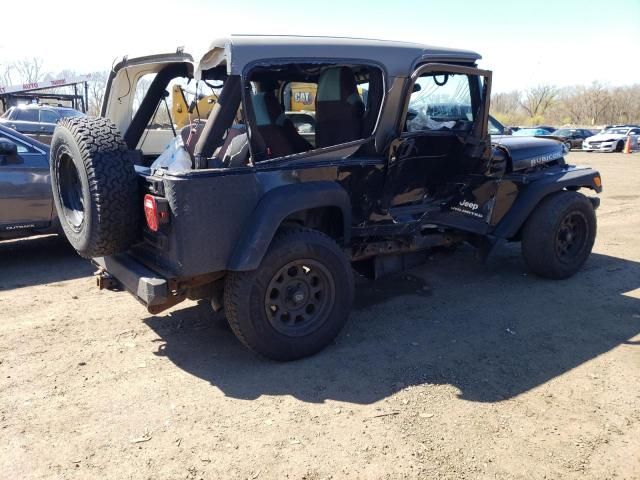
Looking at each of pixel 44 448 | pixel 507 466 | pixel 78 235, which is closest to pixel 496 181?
pixel 507 466

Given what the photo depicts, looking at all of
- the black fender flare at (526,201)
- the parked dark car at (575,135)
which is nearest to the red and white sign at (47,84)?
the black fender flare at (526,201)

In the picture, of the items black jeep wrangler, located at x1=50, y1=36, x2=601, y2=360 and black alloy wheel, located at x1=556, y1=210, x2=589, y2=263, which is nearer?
black jeep wrangler, located at x1=50, y1=36, x2=601, y2=360

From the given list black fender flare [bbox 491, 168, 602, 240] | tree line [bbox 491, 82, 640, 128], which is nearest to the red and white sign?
black fender flare [bbox 491, 168, 602, 240]

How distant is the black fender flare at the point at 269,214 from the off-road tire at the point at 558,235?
8.58 ft

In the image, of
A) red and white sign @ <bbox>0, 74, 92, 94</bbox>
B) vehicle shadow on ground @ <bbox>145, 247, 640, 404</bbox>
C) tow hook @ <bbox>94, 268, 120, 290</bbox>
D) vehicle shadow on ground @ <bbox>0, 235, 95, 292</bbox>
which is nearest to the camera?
vehicle shadow on ground @ <bbox>145, 247, 640, 404</bbox>

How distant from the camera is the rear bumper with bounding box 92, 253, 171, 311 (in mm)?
3408

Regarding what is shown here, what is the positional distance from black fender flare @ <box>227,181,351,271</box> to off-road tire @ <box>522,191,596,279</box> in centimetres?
261

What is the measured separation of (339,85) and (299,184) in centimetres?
105

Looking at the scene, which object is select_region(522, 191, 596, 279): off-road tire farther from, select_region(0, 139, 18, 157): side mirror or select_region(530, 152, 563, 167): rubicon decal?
select_region(0, 139, 18, 157): side mirror

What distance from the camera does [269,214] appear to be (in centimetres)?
352

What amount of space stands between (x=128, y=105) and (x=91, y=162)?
1741 mm

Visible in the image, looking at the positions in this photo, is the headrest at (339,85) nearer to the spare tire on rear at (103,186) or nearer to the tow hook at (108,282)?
the spare tire on rear at (103,186)

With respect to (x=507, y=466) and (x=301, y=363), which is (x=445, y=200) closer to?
(x=301, y=363)

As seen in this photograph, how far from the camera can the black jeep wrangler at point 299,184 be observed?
Answer: 3.47 m
